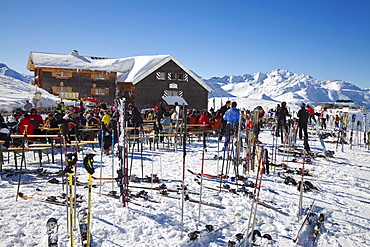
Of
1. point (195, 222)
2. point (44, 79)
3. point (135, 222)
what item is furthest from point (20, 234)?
point (44, 79)

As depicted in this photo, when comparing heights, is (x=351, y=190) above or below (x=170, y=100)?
below

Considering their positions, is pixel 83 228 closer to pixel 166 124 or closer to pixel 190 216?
pixel 190 216

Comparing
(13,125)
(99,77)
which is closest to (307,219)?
(13,125)

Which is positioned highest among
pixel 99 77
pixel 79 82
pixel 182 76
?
pixel 182 76

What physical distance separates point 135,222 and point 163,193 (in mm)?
1239

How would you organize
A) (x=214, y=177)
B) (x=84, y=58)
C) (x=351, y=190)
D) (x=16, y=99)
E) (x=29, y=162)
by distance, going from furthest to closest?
(x=84, y=58) → (x=16, y=99) → (x=29, y=162) → (x=214, y=177) → (x=351, y=190)

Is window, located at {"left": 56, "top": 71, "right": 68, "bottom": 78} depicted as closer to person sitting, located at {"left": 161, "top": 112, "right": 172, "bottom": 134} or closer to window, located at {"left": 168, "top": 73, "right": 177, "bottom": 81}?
window, located at {"left": 168, "top": 73, "right": 177, "bottom": 81}

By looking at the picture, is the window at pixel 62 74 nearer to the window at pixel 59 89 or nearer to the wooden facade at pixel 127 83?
the wooden facade at pixel 127 83

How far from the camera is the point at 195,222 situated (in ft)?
13.9

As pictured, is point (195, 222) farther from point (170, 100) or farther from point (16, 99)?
point (170, 100)

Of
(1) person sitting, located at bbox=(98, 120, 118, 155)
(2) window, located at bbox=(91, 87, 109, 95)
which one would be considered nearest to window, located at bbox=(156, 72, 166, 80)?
(2) window, located at bbox=(91, 87, 109, 95)

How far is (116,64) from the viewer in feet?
126

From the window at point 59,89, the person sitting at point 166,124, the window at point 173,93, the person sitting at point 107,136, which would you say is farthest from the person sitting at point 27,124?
the window at point 59,89

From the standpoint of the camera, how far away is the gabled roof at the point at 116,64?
34062 millimetres
